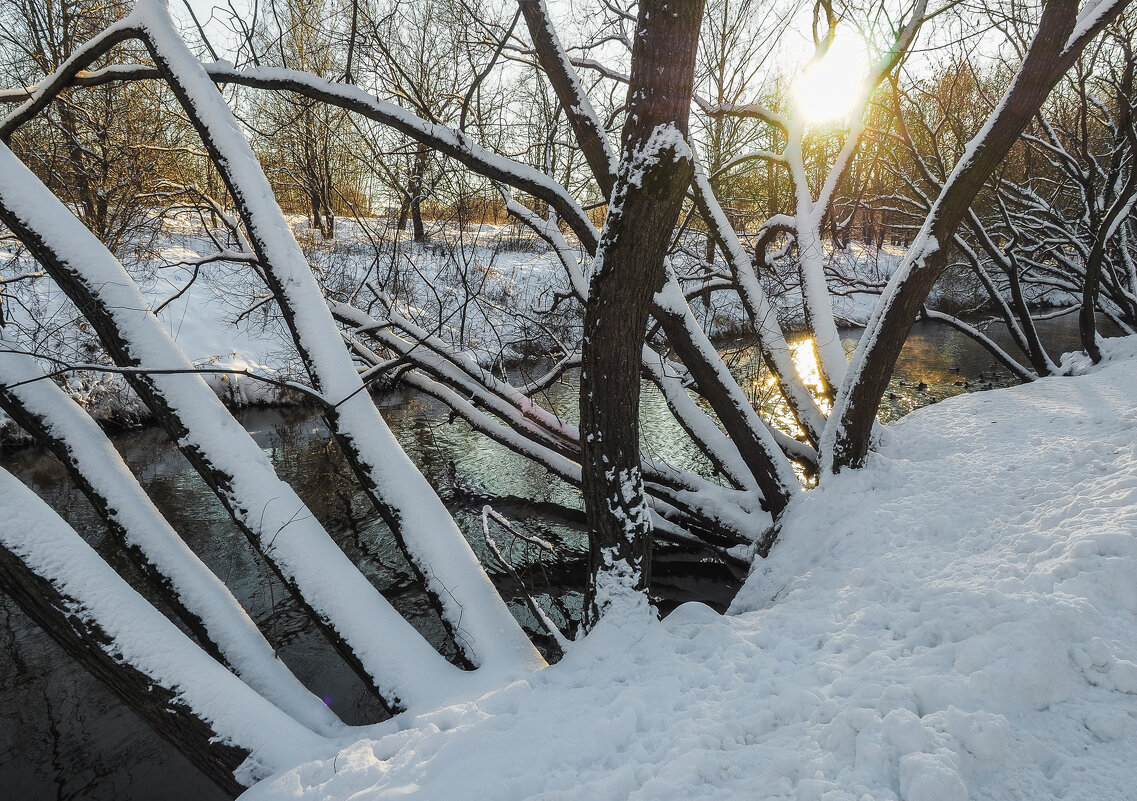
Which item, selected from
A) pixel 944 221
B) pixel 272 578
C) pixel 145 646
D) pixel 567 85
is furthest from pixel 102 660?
pixel 944 221

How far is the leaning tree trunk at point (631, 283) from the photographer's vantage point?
7.98 feet

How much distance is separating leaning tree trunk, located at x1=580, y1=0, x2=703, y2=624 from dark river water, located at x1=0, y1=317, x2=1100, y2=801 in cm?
125

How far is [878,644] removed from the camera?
2.42 meters

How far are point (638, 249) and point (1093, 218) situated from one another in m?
9.00

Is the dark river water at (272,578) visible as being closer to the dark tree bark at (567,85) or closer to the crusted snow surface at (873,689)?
the crusted snow surface at (873,689)

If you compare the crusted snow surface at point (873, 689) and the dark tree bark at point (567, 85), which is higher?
the dark tree bark at point (567, 85)

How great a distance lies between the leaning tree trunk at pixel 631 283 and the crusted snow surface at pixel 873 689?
46 cm

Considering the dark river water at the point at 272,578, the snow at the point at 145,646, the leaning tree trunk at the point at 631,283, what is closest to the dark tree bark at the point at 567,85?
the leaning tree trunk at the point at 631,283

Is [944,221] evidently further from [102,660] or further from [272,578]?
[272,578]

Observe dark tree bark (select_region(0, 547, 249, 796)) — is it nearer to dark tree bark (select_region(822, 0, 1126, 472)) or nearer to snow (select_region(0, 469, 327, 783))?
snow (select_region(0, 469, 327, 783))

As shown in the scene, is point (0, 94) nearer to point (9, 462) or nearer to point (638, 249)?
point (638, 249)

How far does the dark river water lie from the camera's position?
→ 3.86 m

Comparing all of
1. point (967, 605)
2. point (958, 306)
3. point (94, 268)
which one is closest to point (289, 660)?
point (94, 268)

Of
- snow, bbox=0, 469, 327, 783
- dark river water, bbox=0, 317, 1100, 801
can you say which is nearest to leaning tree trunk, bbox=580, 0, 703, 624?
dark river water, bbox=0, 317, 1100, 801
